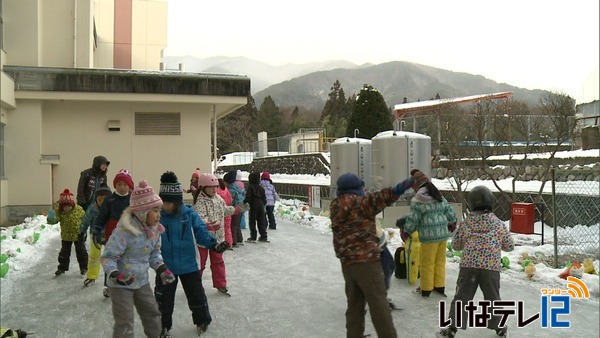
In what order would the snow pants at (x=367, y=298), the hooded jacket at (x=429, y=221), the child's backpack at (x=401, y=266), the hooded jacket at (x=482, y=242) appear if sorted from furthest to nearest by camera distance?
the child's backpack at (x=401, y=266)
the hooded jacket at (x=429, y=221)
the hooded jacket at (x=482, y=242)
the snow pants at (x=367, y=298)

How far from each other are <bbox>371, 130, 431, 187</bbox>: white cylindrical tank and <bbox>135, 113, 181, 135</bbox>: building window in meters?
6.09

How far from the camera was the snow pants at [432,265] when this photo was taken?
21.0 ft

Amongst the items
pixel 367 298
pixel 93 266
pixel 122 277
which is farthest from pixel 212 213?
pixel 367 298

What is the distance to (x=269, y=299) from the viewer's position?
6770 mm

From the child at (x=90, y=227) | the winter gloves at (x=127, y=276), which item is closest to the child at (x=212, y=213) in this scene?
the child at (x=90, y=227)

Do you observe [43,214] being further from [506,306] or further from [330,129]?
[330,129]

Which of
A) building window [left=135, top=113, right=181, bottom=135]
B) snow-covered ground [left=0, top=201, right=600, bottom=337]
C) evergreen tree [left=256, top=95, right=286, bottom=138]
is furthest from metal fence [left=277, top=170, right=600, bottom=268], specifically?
evergreen tree [left=256, top=95, right=286, bottom=138]

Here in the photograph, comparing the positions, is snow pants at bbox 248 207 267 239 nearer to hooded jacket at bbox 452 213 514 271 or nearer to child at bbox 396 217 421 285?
child at bbox 396 217 421 285

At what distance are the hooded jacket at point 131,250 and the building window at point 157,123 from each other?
1109cm

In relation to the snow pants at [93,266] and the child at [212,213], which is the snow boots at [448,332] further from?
the snow pants at [93,266]

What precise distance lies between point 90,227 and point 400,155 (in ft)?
31.5

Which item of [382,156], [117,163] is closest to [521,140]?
[382,156]

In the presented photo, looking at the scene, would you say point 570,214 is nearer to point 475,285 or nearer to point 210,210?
point 475,285

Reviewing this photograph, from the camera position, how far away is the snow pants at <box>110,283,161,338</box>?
4359 millimetres
